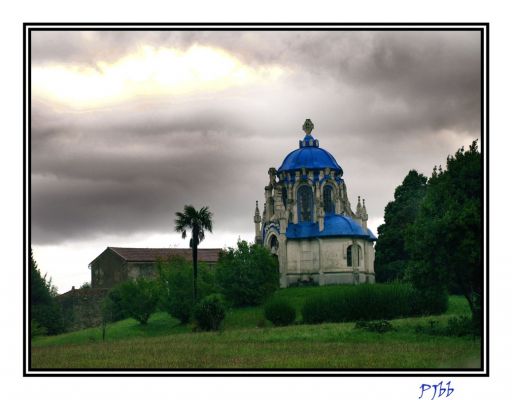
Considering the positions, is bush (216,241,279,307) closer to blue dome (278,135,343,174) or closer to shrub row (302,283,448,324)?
shrub row (302,283,448,324)

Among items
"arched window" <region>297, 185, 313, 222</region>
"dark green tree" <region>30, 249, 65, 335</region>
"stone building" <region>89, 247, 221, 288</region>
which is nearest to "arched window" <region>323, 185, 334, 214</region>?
"arched window" <region>297, 185, 313, 222</region>

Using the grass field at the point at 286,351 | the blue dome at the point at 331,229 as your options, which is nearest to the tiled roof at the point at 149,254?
the blue dome at the point at 331,229

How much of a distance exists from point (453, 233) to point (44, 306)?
35805mm

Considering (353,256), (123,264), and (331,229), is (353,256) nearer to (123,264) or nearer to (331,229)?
(331,229)

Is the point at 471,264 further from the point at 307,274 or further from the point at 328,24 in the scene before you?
the point at 307,274

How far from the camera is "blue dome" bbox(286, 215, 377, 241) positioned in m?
81.1

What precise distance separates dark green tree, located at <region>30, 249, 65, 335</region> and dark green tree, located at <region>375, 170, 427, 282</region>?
33114 millimetres

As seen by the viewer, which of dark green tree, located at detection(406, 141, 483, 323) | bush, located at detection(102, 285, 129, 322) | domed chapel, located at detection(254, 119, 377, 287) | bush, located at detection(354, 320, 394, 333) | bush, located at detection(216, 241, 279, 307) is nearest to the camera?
dark green tree, located at detection(406, 141, 483, 323)

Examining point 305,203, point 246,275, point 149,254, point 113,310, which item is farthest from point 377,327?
point 149,254

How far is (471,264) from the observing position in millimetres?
41531

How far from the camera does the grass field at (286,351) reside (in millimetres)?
33656

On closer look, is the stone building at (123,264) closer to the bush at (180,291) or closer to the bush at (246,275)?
the bush at (246,275)

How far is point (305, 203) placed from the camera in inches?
3300
